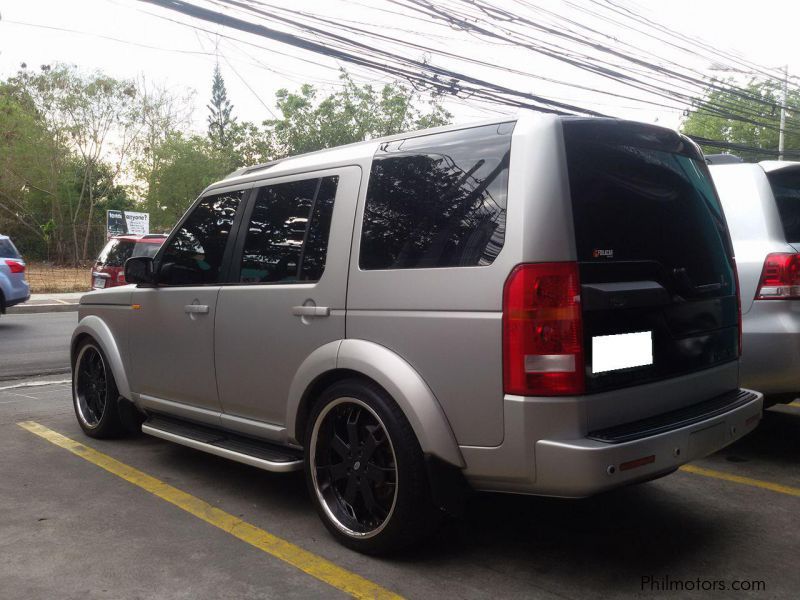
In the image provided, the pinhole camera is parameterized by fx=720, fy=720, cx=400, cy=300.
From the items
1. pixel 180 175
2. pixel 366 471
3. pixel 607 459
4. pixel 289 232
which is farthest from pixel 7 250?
pixel 180 175

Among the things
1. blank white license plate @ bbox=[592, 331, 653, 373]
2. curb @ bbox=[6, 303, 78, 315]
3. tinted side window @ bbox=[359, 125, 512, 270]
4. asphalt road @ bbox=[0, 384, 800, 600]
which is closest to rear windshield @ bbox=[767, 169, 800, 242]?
asphalt road @ bbox=[0, 384, 800, 600]

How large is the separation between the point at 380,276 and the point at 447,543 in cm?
130

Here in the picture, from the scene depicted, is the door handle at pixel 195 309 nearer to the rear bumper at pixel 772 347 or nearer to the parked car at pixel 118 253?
the rear bumper at pixel 772 347

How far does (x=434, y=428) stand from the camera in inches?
114

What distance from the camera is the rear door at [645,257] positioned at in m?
2.83

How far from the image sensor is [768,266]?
14.5 ft

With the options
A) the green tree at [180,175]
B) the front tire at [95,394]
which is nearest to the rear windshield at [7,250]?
the front tire at [95,394]

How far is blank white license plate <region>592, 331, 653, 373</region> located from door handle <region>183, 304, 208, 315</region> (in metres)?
2.34

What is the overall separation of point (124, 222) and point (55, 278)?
5.20 m

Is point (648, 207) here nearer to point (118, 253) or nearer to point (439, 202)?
point (439, 202)

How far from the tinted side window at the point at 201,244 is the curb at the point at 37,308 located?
14189 millimetres

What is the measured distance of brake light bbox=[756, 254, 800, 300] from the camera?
436 cm

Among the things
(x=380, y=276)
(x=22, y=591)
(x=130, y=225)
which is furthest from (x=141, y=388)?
(x=130, y=225)

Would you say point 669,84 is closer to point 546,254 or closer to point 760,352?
point 760,352
